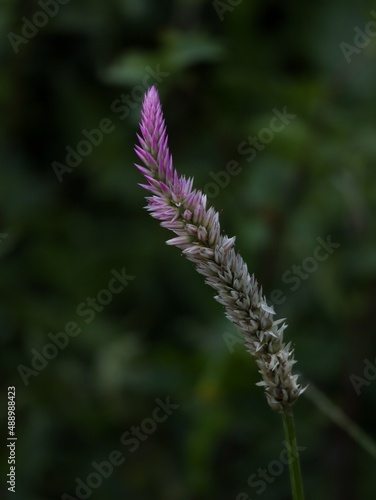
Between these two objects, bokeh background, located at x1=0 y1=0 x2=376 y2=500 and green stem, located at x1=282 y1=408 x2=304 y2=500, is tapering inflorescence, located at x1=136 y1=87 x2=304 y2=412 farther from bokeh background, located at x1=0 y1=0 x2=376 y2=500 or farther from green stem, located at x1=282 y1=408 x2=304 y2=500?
bokeh background, located at x1=0 y1=0 x2=376 y2=500

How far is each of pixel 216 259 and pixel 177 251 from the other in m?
2.26

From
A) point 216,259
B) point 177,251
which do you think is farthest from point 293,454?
point 177,251

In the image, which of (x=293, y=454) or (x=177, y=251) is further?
(x=177, y=251)

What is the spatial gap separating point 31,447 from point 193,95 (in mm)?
1449

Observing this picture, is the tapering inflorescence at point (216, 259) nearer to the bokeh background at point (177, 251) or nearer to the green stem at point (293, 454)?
the green stem at point (293, 454)

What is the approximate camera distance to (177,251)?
339 centimetres

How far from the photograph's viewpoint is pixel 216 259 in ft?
3.70

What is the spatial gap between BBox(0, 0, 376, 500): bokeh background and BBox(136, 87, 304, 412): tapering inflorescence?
5.16 feet

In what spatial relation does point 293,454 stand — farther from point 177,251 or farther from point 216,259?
point 177,251

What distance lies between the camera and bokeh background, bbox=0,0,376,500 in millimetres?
2953

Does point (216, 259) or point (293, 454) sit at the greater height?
point (216, 259)

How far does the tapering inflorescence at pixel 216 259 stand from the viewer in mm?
1121

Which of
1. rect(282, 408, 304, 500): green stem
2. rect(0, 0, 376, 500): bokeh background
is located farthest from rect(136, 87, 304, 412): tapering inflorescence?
rect(0, 0, 376, 500): bokeh background

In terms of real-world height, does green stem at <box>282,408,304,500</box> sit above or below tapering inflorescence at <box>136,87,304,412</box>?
below
